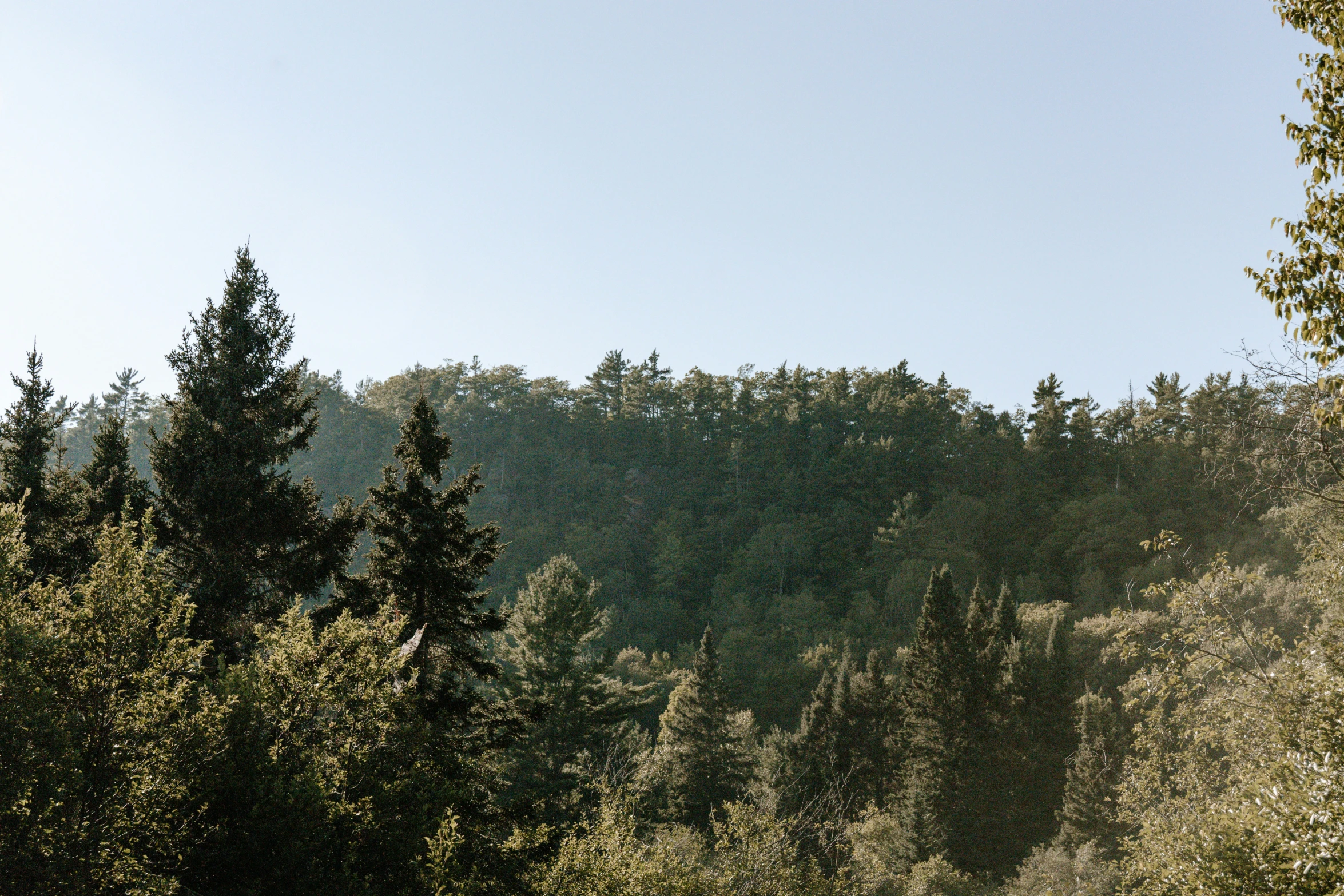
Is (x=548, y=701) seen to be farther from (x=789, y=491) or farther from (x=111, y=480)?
(x=789, y=491)

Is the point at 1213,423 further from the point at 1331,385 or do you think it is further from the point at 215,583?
the point at 215,583

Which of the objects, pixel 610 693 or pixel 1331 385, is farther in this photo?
pixel 610 693

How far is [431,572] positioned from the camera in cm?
1472

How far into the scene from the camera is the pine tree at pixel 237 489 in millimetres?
17219

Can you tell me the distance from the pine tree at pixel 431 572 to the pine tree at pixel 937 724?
27935mm

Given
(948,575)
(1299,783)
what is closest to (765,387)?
(948,575)

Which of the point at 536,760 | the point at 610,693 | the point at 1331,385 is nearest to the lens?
the point at 1331,385

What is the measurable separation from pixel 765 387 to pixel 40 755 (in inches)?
3022

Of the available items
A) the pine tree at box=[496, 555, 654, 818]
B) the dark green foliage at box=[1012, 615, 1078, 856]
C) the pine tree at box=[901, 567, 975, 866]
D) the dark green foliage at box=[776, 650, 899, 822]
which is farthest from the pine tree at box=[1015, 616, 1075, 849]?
the pine tree at box=[496, 555, 654, 818]

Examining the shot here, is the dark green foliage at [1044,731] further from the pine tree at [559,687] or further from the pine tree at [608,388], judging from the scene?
the pine tree at [608,388]

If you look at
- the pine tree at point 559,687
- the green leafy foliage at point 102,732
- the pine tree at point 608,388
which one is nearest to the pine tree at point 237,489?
the green leafy foliage at point 102,732

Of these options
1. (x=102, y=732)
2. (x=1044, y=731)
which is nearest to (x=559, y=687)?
(x=102, y=732)

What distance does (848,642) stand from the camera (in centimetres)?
5622

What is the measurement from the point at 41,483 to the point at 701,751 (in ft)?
83.2
